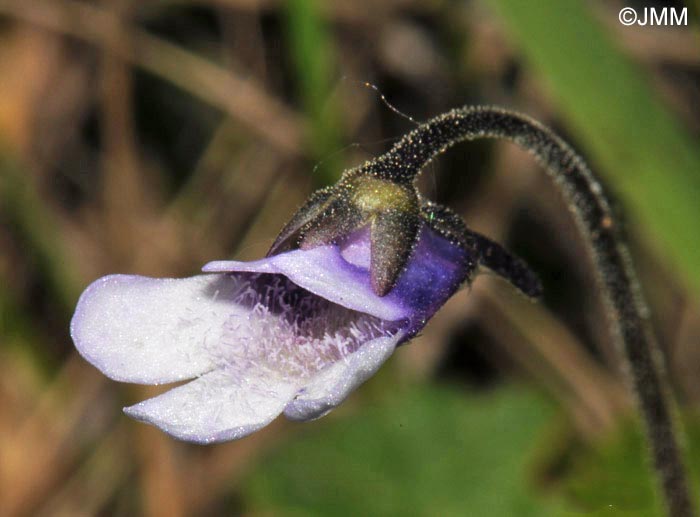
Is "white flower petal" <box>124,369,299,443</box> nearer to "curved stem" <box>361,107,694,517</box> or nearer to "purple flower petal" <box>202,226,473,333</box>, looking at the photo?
"purple flower petal" <box>202,226,473,333</box>

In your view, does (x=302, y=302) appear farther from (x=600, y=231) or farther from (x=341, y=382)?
(x=600, y=231)

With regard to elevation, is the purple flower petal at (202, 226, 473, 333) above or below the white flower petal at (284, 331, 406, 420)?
above

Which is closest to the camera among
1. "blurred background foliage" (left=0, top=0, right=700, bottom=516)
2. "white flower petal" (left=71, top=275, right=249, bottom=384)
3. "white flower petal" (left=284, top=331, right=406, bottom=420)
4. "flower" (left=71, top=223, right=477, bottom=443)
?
"white flower petal" (left=284, top=331, right=406, bottom=420)

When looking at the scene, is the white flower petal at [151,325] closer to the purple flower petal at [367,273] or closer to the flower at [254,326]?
the flower at [254,326]

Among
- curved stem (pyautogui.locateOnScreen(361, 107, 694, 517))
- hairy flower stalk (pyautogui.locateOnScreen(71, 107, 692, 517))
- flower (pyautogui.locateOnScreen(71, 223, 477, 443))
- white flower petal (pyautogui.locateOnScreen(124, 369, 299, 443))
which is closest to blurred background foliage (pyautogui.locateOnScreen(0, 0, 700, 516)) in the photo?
curved stem (pyautogui.locateOnScreen(361, 107, 694, 517))

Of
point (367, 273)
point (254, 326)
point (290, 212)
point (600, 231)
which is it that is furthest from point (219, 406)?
point (290, 212)

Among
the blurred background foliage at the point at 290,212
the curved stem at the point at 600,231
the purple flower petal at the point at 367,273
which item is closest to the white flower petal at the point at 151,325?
the purple flower petal at the point at 367,273

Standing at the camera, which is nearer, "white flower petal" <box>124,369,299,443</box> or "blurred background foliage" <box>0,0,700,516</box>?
"white flower petal" <box>124,369,299,443</box>

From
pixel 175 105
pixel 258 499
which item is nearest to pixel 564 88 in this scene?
pixel 258 499
